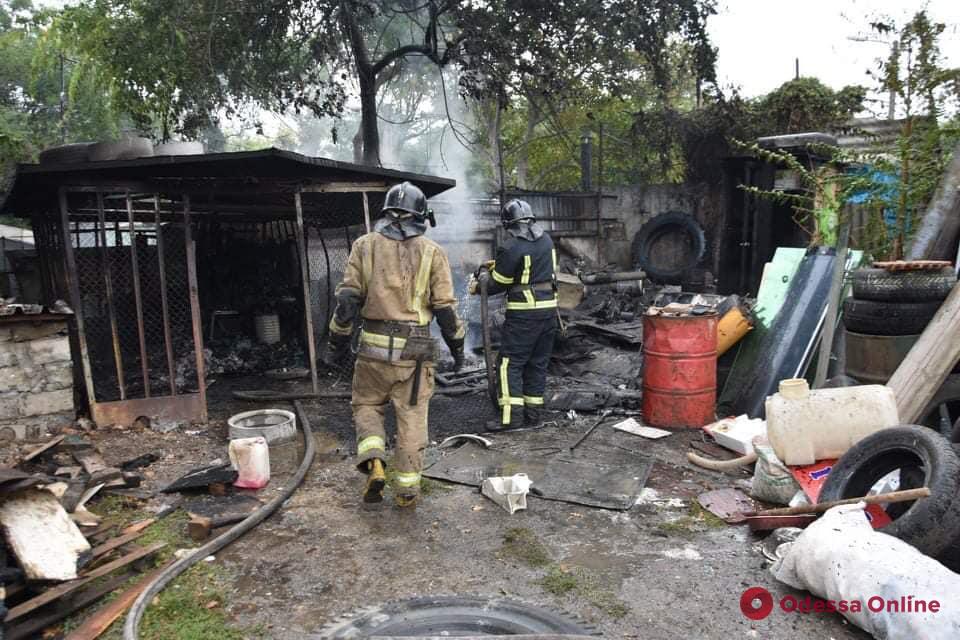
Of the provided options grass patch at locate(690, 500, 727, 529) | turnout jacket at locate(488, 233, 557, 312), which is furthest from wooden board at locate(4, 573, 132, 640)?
turnout jacket at locate(488, 233, 557, 312)

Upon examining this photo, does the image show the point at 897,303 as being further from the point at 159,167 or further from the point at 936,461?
the point at 159,167

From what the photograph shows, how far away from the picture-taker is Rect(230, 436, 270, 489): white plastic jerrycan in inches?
170

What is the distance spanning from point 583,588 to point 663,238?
503 inches

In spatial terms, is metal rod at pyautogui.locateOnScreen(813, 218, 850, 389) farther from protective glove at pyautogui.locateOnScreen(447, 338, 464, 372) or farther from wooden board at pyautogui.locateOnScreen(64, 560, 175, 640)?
wooden board at pyautogui.locateOnScreen(64, 560, 175, 640)

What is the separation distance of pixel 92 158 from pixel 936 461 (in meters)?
6.95

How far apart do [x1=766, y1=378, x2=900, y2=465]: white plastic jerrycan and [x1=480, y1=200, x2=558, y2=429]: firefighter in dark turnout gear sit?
227 cm

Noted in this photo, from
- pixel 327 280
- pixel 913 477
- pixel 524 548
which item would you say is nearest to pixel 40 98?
pixel 327 280

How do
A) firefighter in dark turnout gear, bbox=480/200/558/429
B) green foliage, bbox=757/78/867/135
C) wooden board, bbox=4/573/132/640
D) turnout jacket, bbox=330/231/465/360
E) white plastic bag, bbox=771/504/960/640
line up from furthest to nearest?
green foliage, bbox=757/78/867/135
firefighter in dark turnout gear, bbox=480/200/558/429
turnout jacket, bbox=330/231/465/360
wooden board, bbox=4/573/132/640
white plastic bag, bbox=771/504/960/640

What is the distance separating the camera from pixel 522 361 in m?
5.62

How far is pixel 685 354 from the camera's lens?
5.36 metres

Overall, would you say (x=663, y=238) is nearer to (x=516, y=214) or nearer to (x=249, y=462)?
(x=516, y=214)

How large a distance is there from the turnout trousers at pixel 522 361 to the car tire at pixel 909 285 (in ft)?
8.48

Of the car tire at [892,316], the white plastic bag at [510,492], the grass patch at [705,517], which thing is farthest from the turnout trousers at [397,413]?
the car tire at [892,316]

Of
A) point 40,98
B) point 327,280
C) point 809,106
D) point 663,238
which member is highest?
point 40,98
